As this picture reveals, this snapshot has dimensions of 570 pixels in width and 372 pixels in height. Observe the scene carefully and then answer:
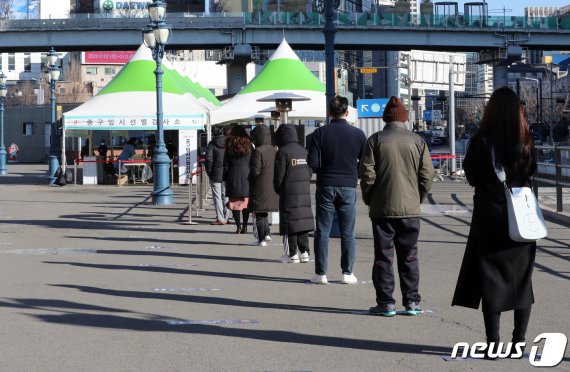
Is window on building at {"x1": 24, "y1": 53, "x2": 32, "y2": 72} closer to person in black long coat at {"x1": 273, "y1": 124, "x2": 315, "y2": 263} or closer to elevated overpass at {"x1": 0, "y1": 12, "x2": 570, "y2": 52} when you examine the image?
elevated overpass at {"x1": 0, "y1": 12, "x2": 570, "y2": 52}

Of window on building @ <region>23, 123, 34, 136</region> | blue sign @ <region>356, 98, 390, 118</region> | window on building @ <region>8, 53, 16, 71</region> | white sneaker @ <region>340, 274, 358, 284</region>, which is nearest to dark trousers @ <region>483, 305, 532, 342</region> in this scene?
white sneaker @ <region>340, 274, 358, 284</region>

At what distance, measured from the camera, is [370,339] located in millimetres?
8508

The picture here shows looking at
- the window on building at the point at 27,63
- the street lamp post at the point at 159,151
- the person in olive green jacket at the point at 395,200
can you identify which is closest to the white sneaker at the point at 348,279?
the person in olive green jacket at the point at 395,200

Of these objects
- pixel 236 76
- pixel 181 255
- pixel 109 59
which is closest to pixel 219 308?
pixel 181 255

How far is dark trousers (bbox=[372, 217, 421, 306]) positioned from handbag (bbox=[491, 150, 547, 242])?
2148 millimetres

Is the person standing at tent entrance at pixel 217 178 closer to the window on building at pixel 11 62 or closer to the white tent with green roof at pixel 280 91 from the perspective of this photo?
the white tent with green roof at pixel 280 91

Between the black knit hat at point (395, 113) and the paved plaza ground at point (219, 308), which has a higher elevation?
the black knit hat at point (395, 113)

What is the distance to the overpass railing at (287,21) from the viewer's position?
71625 millimetres

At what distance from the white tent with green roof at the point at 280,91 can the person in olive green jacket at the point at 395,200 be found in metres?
25.2

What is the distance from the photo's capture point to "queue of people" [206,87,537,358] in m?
7.40

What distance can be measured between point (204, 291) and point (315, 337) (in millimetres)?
3130

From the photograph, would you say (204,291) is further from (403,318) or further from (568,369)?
(568,369)

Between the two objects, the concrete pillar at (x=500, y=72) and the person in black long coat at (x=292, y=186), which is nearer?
the person in black long coat at (x=292, y=186)

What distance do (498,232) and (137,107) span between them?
29112mm
